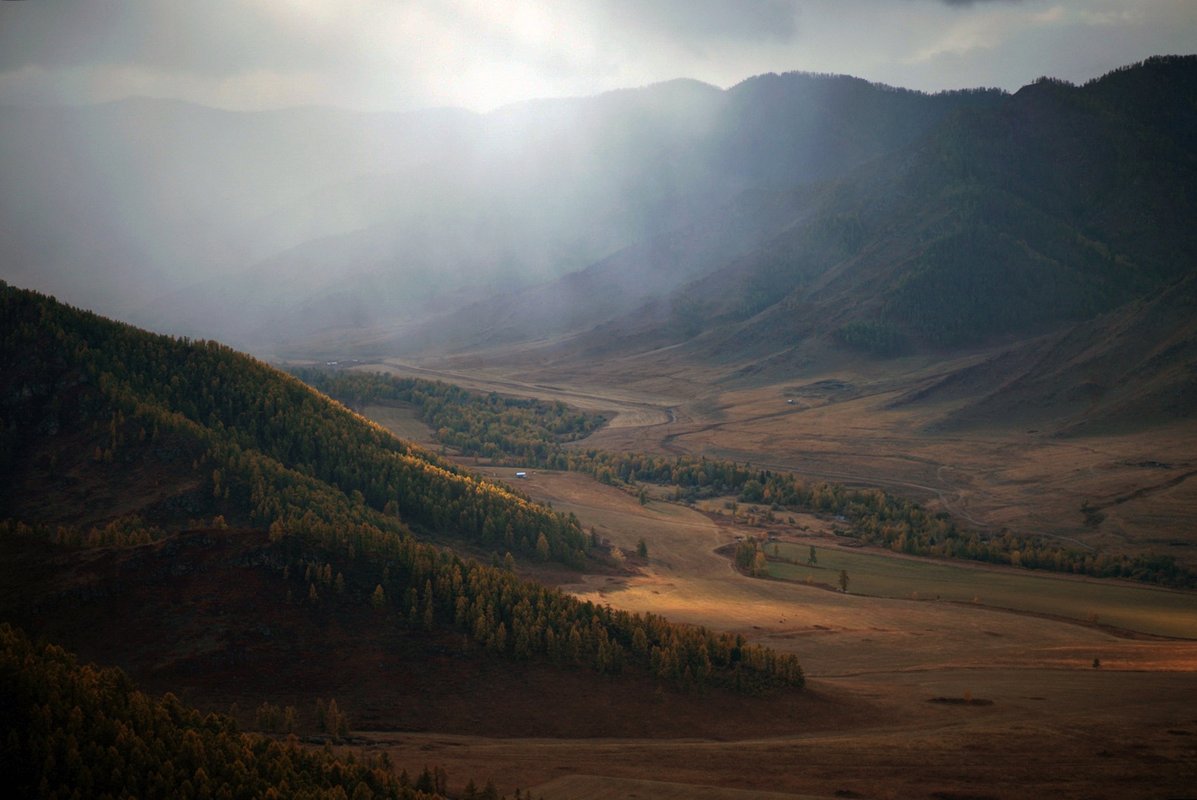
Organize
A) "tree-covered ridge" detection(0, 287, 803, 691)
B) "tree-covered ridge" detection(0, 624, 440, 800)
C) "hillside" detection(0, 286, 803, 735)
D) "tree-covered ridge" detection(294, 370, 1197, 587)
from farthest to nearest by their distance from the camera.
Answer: "tree-covered ridge" detection(294, 370, 1197, 587)
"tree-covered ridge" detection(0, 287, 803, 691)
"hillside" detection(0, 286, 803, 735)
"tree-covered ridge" detection(0, 624, 440, 800)

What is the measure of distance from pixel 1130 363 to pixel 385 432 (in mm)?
143197

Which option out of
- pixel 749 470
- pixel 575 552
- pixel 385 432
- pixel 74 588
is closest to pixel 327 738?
pixel 74 588

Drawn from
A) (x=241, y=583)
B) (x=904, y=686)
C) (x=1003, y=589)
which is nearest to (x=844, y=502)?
(x=1003, y=589)

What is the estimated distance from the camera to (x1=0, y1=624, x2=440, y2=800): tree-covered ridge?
3397cm

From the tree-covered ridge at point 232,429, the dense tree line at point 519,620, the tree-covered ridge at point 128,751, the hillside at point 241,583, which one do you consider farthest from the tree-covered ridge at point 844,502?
the tree-covered ridge at point 128,751

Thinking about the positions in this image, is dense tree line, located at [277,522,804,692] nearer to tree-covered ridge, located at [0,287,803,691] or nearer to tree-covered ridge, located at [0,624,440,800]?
tree-covered ridge, located at [0,287,803,691]

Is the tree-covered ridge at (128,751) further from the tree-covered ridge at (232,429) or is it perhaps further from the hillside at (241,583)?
the tree-covered ridge at (232,429)

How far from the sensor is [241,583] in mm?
56906

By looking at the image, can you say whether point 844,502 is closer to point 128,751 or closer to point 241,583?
point 241,583

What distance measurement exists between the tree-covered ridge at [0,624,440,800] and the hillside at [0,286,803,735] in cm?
1021

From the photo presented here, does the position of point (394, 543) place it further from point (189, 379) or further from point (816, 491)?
point (816, 491)

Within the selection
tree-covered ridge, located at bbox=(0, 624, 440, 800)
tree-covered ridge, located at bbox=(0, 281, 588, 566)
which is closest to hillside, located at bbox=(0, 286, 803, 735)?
tree-covered ridge, located at bbox=(0, 281, 588, 566)

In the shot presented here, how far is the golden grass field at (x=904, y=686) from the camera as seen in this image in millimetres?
43875

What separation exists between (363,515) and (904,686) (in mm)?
44947
